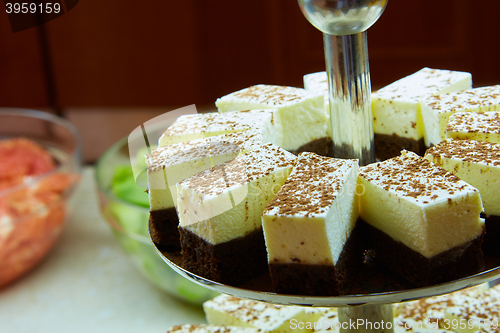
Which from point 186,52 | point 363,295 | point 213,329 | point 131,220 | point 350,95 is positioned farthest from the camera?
point 186,52

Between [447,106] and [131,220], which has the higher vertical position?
[447,106]

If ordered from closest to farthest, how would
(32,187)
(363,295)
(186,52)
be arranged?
(363,295)
(32,187)
(186,52)

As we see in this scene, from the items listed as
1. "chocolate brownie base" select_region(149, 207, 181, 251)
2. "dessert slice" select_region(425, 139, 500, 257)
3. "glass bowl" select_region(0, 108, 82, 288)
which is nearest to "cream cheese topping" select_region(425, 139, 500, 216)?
"dessert slice" select_region(425, 139, 500, 257)

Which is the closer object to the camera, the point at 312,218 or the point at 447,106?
the point at 312,218
